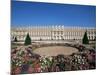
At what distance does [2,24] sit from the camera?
1.46m

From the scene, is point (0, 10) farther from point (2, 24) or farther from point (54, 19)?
point (54, 19)

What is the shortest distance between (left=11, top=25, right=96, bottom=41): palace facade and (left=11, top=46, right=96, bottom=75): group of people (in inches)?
4.3

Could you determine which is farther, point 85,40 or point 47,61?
point 85,40

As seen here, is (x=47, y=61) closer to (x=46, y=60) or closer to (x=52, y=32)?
(x=46, y=60)

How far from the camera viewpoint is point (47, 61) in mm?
1605

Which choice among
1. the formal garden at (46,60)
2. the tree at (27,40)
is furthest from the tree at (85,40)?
the tree at (27,40)

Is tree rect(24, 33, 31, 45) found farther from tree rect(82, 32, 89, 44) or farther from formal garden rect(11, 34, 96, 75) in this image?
tree rect(82, 32, 89, 44)

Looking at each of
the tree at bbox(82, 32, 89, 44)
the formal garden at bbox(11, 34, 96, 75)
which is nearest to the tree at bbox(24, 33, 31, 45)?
the formal garden at bbox(11, 34, 96, 75)

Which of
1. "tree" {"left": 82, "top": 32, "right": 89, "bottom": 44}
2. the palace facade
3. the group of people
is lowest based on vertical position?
the group of people

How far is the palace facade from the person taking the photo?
1.54 meters

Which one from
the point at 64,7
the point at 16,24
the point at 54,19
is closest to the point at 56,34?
the point at 54,19

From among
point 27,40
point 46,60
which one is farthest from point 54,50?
point 27,40

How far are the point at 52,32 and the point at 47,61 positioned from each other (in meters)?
0.25

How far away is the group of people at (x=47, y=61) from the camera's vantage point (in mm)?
1524
